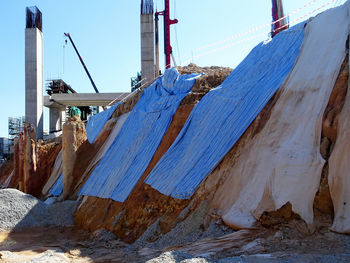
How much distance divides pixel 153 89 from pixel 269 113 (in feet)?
18.8

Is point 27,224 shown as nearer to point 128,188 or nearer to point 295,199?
point 128,188

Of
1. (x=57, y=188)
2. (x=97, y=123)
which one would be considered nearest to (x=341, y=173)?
(x=97, y=123)

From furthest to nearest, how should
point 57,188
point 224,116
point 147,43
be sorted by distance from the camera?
point 147,43, point 57,188, point 224,116

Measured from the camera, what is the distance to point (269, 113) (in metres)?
6.27

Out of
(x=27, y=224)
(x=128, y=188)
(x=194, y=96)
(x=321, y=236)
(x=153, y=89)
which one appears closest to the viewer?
(x=321, y=236)

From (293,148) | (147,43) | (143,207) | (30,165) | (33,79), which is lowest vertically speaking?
(143,207)

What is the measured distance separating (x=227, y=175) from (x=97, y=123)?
923 centimetres

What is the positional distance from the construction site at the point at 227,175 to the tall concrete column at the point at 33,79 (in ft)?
39.8

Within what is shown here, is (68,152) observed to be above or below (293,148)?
below

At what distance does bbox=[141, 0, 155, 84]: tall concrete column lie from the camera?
2145 centimetres

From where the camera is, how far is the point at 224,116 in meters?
7.28

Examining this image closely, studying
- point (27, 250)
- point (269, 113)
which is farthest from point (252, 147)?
point (27, 250)

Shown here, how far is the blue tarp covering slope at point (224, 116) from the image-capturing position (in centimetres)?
665

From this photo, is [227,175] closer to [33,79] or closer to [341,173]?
[341,173]
